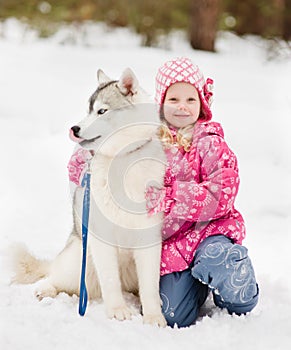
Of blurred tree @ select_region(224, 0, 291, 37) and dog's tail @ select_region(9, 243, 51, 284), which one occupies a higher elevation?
blurred tree @ select_region(224, 0, 291, 37)

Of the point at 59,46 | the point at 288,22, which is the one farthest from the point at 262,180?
the point at 288,22

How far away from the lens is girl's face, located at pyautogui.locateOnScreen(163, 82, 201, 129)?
246cm

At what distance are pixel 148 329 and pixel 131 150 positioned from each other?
732 millimetres

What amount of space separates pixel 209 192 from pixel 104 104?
563mm

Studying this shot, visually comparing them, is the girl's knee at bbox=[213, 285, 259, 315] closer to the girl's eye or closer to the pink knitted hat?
the pink knitted hat

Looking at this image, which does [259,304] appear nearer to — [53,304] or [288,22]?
[53,304]

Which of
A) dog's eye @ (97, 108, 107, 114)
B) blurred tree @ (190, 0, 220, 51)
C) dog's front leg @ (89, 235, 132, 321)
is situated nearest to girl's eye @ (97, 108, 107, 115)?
dog's eye @ (97, 108, 107, 114)

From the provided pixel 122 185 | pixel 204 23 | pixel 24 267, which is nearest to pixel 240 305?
pixel 122 185

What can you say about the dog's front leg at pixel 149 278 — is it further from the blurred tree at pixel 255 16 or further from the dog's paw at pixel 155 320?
the blurred tree at pixel 255 16

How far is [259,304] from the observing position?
8.33 feet

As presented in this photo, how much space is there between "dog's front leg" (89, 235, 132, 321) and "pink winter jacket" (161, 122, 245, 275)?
22 centimetres

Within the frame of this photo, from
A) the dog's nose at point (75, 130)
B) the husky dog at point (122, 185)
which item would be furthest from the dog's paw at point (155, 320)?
the dog's nose at point (75, 130)

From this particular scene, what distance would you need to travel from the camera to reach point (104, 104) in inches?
89.7

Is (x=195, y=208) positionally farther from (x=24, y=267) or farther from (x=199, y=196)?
(x=24, y=267)
